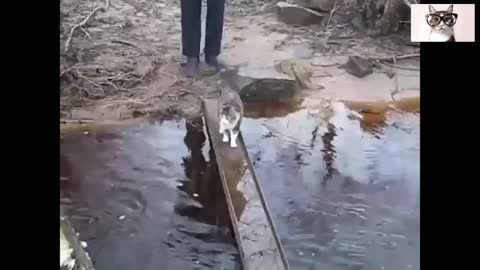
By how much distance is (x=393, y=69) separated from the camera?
5.92 ft

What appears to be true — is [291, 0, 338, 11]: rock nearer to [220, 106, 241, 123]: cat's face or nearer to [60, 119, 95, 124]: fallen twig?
[220, 106, 241, 123]: cat's face

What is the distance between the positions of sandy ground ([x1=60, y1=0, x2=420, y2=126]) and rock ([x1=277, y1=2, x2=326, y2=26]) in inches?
0.7

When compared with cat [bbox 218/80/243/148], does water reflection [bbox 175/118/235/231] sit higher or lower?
lower

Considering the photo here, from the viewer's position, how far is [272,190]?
1.76 meters

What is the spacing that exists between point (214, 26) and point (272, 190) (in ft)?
1.50

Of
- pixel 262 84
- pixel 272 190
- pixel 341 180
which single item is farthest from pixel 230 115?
pixel 341 180

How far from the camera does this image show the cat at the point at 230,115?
178cm

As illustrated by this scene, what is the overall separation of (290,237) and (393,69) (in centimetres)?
52

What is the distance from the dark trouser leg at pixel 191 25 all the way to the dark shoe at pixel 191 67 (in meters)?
0.02
